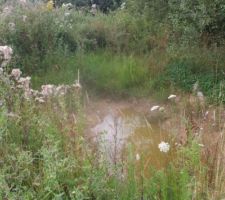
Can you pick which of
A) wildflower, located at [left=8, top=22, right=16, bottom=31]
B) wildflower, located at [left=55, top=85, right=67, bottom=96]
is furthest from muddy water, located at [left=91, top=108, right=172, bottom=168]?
wildflower, located at [left=8, top=22, right=16, bottom=31]

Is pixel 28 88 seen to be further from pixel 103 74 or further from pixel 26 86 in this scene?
pixel 103 74

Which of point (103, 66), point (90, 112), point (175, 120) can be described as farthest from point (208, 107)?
point (103, 66)

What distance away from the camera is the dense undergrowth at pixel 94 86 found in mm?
3350

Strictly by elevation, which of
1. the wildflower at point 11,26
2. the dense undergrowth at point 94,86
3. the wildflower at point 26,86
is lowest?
the dense undergrowth at point 94,86

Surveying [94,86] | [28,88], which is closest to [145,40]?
[94,86]

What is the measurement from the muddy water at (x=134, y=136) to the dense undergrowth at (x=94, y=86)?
23cm

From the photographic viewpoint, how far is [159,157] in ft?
14.6

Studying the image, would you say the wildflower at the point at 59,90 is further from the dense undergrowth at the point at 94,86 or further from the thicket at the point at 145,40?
the thicket at the point at 145,40

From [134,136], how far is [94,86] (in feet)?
5.95

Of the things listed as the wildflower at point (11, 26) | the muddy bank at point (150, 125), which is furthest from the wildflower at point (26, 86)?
the wildflower at point (11, 26)

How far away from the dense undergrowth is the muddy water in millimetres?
234

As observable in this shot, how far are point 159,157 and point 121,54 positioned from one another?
10.4 ft

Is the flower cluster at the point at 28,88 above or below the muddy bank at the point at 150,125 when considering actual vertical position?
above

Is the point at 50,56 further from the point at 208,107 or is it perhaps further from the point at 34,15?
the point at 208,107
